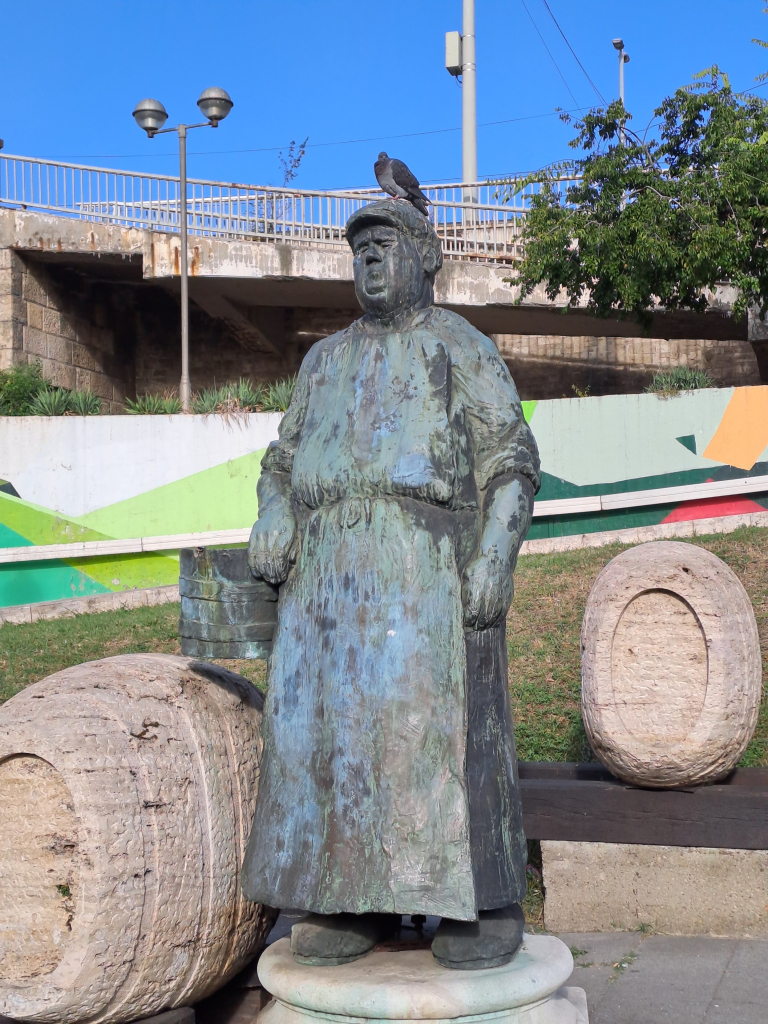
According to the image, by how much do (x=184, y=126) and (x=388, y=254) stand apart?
1249 centimetres

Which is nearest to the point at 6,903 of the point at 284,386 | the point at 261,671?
the point at 261,671

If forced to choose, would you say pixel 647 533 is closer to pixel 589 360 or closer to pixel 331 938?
pixel 331 938

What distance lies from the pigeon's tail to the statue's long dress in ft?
1.17

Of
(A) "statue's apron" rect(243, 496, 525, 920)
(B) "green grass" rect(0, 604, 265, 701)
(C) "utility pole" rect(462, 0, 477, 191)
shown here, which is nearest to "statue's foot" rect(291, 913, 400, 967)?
(A) "statue's apron" rect(243, 496, 525, 920)

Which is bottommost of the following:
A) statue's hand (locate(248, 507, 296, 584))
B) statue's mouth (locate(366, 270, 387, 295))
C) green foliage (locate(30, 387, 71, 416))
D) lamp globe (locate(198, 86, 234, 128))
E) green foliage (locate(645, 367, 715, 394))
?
statue's hand (locate(248, 507, 296, 584))

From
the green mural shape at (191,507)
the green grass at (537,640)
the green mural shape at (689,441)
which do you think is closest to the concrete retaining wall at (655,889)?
the green grass at (537,640)

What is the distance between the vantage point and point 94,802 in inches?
111

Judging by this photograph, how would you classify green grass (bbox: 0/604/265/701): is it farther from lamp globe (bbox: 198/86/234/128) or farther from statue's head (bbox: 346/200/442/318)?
lamp globe (bbox: 198/86/234/128)

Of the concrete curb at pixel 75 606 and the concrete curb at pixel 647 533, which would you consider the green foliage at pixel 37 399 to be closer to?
the concrete curb at pixel 75 606

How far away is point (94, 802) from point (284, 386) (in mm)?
11340

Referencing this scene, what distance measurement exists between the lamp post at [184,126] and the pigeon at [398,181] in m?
9.90

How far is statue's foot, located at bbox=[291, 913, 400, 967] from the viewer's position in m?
2.88

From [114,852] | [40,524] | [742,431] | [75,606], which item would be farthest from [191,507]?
[114,852]

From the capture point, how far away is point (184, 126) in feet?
47.4
